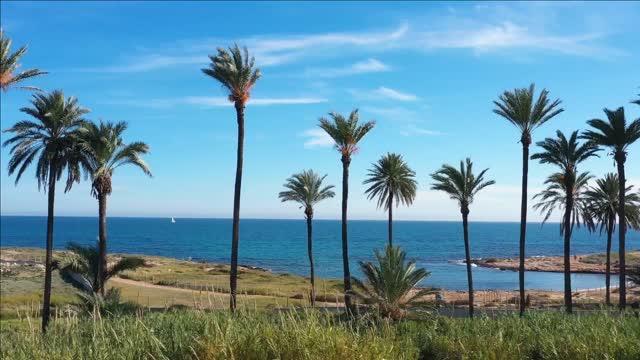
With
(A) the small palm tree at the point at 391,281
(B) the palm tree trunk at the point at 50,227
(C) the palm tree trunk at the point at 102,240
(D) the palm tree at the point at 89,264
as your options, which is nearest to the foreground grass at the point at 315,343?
(A) the small palm tree at the point at 391,281

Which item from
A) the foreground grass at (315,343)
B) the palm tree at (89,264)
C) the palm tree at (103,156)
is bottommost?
the palm tree at (89,264)

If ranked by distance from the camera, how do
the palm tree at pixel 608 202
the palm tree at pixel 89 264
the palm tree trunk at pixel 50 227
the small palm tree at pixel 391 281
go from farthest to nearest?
the palm tree at pixel 608 202 < the palm tree at pixel 89 264 < the palm tree trunk at pixel 50 227 < the small palm tree at pixel 391 281

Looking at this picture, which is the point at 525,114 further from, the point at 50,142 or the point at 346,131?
the point at 50,142

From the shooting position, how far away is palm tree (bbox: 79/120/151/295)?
31.6m

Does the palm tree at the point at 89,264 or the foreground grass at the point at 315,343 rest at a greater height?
the foreground grass at the point at 315,343

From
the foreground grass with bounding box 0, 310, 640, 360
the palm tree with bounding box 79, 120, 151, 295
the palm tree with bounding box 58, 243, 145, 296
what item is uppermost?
the palm tree with bounding box 79, 120, 151, 295

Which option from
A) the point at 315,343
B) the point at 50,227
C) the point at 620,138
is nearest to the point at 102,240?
the point at 50,227

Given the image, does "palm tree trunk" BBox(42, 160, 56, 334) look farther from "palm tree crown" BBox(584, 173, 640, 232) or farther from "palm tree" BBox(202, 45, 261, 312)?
"palm tree crown" BBox(584, 173, 640, 232)

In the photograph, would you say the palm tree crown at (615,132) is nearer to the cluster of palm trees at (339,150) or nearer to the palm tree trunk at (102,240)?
the cluster of palm trees at (339,150)

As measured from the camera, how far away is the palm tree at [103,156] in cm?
3158

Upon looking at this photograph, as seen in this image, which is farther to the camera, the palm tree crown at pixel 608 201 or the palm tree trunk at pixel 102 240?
the palm tree crown at pixel 608 201

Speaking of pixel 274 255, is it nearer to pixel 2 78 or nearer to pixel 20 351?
pixel 2 78

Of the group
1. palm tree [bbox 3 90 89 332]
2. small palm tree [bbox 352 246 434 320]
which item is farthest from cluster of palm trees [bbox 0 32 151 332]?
small palm tree [bbox 352 246 434 320]

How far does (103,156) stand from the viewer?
105 feet
